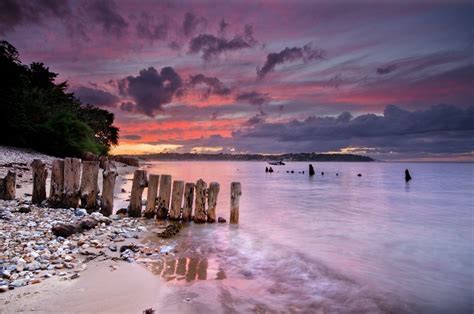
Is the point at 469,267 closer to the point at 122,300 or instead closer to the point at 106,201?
the point at 122,300

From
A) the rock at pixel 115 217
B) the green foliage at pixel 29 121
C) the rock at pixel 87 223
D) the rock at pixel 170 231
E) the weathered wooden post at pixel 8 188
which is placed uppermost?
the green foliage at pixel 29 121

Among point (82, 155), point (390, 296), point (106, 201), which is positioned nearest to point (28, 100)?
point (82, 155)

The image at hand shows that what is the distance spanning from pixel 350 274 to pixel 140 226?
512 cm

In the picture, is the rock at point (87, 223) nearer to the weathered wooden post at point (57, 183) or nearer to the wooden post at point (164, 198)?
the wooden post at point (164, 198)

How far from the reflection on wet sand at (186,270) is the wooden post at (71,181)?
475 cm

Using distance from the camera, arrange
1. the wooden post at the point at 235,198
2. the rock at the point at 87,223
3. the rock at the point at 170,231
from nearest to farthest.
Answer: the rock at the point at 87,223 → the rock at the point at 170,231 → the wooden post at the point at 235,198

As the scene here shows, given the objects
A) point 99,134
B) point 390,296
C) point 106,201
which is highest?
point 99,134

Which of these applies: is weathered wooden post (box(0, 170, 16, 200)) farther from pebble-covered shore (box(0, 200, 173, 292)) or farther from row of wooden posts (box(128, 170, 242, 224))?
row of wooden posts (box(128, 170, 242, 224))

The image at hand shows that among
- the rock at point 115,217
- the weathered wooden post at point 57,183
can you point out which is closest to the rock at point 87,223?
the rock at point 115,217

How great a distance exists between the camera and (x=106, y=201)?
955 centimetres

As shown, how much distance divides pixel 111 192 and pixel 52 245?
3603 mm

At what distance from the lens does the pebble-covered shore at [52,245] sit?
486 centimetres

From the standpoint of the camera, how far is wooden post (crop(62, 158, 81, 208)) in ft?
30.9

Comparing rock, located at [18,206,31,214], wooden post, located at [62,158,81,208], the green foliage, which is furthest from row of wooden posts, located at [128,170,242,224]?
the green foliage
